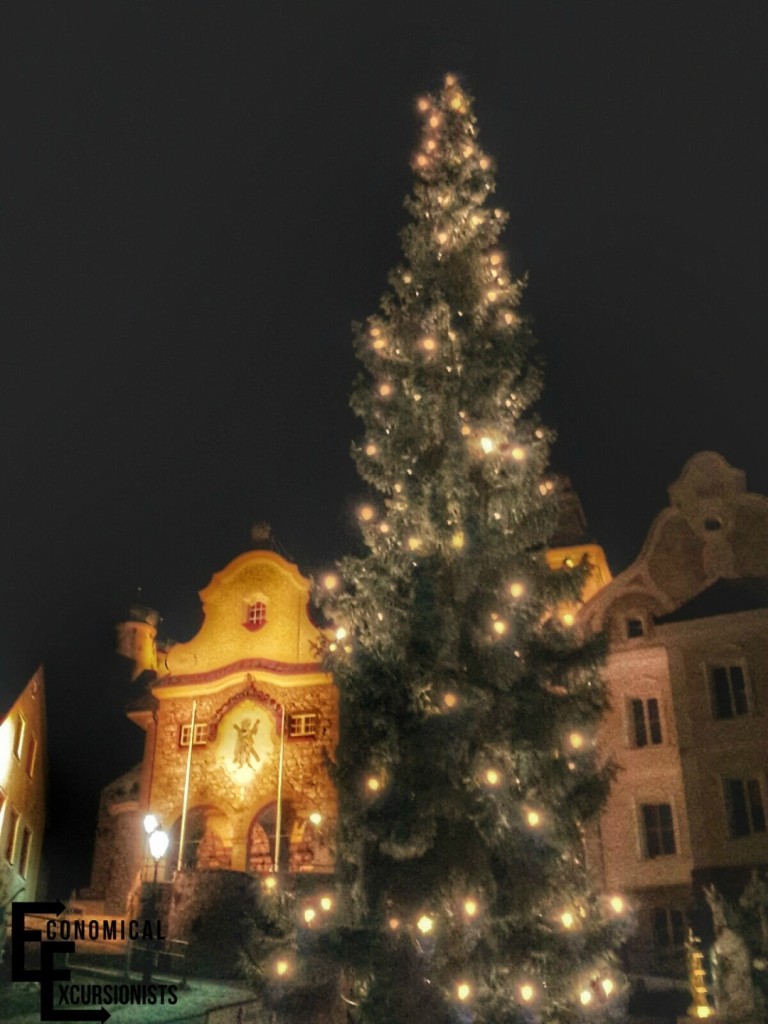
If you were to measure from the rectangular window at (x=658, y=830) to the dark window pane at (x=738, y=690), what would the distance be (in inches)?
124

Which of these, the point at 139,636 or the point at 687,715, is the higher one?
the point at 139,636

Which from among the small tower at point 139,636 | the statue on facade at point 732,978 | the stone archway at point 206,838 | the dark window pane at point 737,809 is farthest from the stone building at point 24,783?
the dark window pane at point 737,809

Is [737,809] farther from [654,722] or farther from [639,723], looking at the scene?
[639,723]

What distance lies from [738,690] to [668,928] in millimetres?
6265

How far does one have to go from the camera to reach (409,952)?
13984 millimetres

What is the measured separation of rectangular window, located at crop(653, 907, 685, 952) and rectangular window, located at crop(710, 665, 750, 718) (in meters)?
5.09

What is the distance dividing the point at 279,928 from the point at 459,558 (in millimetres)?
6115

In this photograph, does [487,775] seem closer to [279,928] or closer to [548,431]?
[279,928]

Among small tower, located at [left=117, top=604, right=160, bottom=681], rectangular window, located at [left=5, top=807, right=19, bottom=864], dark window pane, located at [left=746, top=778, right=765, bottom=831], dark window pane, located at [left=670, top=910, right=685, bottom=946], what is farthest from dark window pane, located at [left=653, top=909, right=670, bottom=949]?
small tower, located at [left=117, top=604, right=160, bottom=681]

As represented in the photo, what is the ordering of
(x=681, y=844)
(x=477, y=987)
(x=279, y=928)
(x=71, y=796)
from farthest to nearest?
1. (x=71, y=796)
2. (x=681, y=844)
3. (x=279, y=928)
4. (x=477, y=987)

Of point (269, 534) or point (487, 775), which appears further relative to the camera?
point (269, 534)

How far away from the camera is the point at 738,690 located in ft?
86.3

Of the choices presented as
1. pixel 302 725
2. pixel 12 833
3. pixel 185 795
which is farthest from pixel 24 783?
pixel 302 725

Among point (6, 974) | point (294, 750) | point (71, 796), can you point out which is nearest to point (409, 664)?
point (6, 974)
